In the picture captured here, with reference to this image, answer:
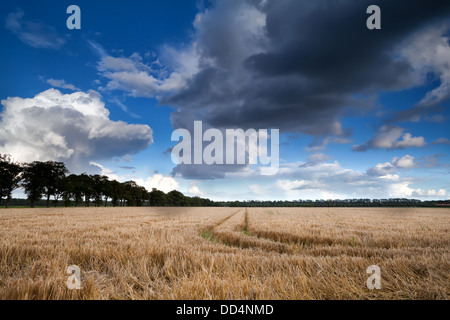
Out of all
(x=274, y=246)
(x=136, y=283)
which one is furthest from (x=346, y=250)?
(x=136, y=283)

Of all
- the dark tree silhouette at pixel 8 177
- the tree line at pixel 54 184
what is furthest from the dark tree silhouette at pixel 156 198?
the dark tree silhouette at pixel 8 177

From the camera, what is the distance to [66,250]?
485 centimetres

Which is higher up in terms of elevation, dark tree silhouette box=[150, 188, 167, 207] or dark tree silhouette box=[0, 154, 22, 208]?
dark tree silhouette box=[0, 154, 22, 208]

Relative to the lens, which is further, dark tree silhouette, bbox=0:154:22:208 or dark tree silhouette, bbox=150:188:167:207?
dark tree silhouette, bbox=150:188:167:207

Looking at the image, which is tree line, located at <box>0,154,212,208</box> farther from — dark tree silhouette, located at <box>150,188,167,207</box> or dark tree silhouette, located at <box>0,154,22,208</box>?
dark tree silhouette, located at <box>150,188,167,207</box>

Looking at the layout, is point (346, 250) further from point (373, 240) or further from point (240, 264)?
point (240, 264)

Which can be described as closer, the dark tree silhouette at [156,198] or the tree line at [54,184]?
the tree line at [54,184]

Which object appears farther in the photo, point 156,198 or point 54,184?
point 156,198

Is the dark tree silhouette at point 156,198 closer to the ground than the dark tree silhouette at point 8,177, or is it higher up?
closer to the ground

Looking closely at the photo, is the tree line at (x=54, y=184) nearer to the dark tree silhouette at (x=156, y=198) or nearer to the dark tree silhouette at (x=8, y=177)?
the dark tree silhouette at (x=8, y=177)

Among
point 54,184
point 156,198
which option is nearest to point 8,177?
point 54,184

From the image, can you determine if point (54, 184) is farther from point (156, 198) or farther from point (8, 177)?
point (156, 198)

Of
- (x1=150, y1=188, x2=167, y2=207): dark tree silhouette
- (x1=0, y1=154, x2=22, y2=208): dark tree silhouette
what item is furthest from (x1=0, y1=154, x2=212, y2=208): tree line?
(x1=150, y1=188, x2=167, y2=207): dark tree silhouette
